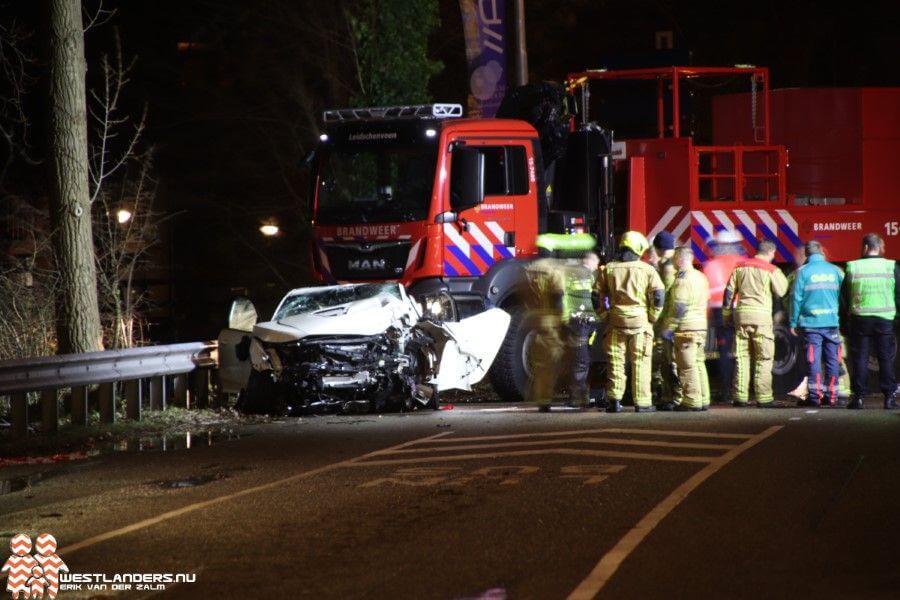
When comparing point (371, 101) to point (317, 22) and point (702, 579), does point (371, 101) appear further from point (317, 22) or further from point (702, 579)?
point (702, 579)

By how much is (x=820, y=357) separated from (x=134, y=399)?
24.6 ft


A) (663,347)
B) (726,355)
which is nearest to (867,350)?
(726,355)

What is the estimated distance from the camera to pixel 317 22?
97.9ft

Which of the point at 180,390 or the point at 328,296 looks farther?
the point at 180,390

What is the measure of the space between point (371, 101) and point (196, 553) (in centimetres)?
1582

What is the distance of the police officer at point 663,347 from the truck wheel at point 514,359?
160 cm

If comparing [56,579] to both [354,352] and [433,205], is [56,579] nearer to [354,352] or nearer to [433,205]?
[354,352]

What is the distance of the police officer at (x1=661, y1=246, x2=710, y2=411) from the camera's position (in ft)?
51.0

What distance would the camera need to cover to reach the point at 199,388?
17266 millimetres

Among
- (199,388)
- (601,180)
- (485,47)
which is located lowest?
(199,388)

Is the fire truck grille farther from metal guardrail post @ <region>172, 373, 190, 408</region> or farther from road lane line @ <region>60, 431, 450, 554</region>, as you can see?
road lane line @ <region>60, 431, 450, 554</region>

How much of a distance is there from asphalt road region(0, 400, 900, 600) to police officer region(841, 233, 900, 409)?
6.03ft

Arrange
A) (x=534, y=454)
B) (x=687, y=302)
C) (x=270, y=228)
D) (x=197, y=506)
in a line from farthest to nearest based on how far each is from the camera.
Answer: (x=270, y=228) < (x=687, y=302) < (x=534, y=454) < (x=197, y=506)

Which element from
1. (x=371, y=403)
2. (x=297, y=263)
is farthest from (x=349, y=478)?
(x=297, y=263)
